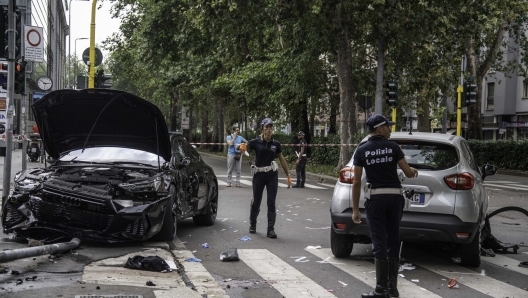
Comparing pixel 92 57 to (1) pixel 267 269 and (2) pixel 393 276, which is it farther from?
(2) pixel 393 276

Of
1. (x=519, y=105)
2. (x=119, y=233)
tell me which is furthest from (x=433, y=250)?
(x=519, y=105)

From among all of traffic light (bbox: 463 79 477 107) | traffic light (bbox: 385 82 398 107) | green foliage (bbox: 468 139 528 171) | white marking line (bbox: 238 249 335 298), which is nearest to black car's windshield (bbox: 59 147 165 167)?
white marking line (bbox: 238 249 335 298)

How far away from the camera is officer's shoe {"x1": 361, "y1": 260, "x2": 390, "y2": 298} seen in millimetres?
6443

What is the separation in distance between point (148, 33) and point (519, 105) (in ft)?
91.5

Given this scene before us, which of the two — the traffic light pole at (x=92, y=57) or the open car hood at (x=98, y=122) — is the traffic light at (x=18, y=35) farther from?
the traffic light pole at (x=92, y=57)

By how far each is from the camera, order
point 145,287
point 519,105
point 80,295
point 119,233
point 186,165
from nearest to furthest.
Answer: point 80,295
point 145,287
point 119,233
point 186,165
point 519,105

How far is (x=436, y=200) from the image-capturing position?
7977 millimetres

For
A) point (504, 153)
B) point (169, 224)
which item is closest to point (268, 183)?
point (169, 224)

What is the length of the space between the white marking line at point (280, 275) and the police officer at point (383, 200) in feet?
1.96

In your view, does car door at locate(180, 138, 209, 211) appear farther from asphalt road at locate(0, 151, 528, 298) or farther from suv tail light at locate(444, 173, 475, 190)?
suv tail light at locate(444, 173, 475, 190)

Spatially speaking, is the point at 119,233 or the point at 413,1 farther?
the point at 413,1

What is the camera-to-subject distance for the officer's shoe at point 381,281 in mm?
6443

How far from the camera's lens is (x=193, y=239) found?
10.1 m

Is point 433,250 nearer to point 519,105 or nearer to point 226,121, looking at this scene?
point 519,105
